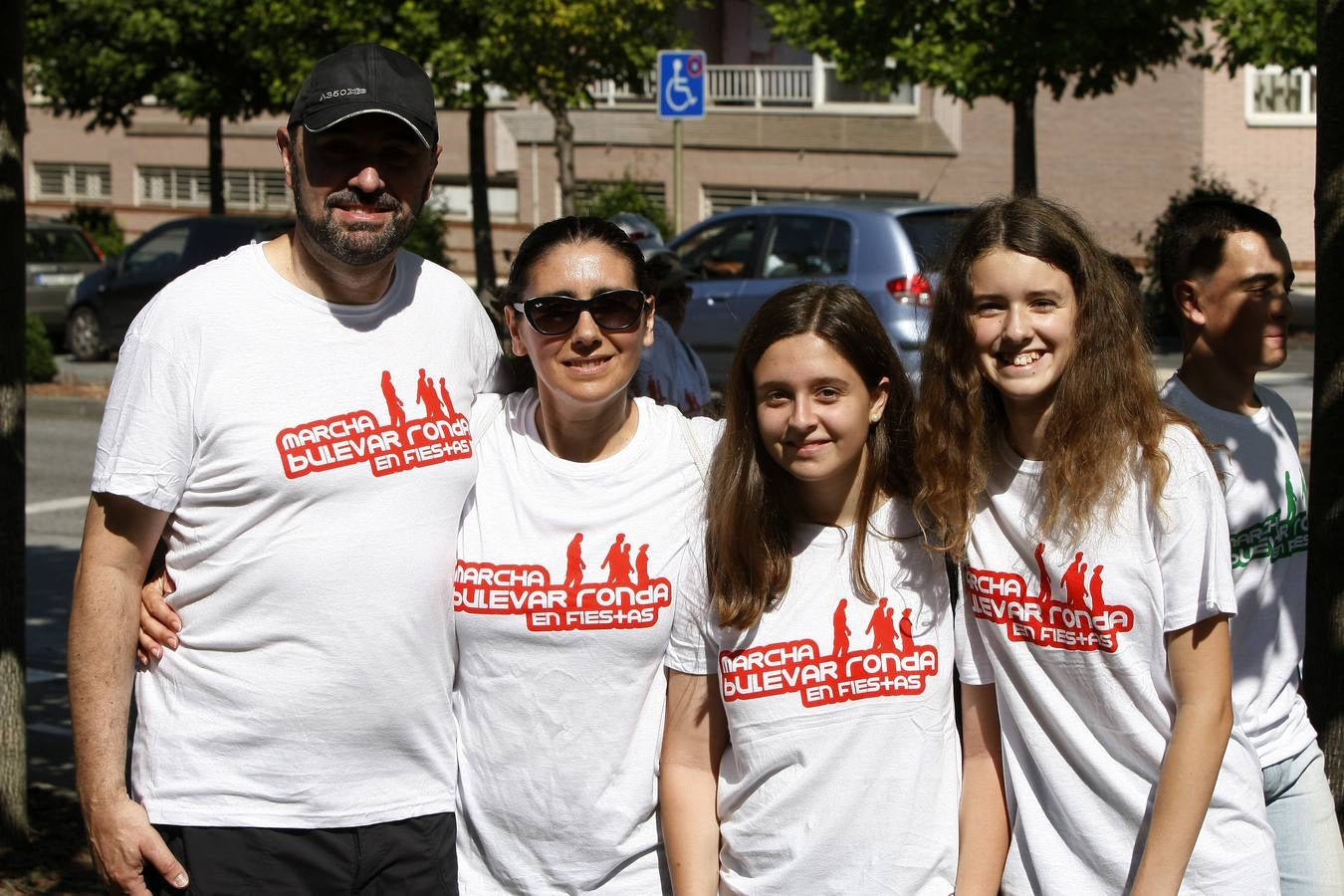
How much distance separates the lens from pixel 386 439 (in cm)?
296

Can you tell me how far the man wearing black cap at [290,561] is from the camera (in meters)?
2.86

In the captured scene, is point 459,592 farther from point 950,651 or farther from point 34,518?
point 34,518

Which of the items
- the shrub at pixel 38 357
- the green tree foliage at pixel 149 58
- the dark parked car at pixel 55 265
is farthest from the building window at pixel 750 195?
the shrub at pixel 38 357

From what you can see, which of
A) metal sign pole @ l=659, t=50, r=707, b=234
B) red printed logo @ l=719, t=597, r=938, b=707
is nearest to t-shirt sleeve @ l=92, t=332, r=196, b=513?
red printed logo @ l=719, t=597, r=938, b=707

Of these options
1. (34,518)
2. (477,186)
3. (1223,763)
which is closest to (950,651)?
(1223,763)

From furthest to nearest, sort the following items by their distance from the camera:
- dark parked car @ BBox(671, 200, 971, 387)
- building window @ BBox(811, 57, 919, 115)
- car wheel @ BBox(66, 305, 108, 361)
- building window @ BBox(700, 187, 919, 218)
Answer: building window @ BBox(700, 187, 919, 218) → building window @ BBox(811, 57, 919, 115) → car wheel @ BBox(66, 305, 108, 361) → dark parked car @ BBox(671, 200, 971, 387)

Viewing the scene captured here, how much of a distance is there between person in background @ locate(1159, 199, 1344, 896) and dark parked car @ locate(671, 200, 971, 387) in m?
7.66

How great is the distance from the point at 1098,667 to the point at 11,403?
3674mm

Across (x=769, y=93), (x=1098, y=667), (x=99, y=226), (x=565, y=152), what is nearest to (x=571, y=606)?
(x=1098, y=667)

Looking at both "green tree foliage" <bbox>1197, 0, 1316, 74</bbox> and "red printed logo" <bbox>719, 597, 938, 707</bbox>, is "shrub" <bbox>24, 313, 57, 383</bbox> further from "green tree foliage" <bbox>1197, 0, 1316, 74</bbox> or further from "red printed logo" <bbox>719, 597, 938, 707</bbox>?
"red printed logo" <bbox>719, 597, 938, 707</bbox>

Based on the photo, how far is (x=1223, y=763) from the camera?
9.02ft

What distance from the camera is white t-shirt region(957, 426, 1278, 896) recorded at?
2.61 meters

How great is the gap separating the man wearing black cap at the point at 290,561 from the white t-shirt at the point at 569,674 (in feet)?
0.32

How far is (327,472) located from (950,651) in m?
1.13
